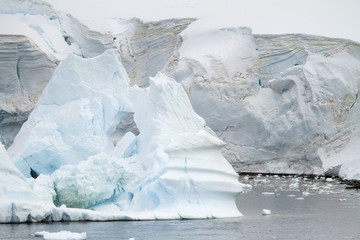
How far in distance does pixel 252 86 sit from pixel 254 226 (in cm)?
1471

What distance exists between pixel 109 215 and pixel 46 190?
107 cm

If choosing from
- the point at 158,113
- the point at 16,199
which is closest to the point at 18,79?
the point at 158,113

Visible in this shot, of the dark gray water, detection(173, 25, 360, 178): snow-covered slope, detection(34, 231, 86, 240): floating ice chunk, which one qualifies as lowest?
detection(173, 25, 360, 178): snow-covered slope

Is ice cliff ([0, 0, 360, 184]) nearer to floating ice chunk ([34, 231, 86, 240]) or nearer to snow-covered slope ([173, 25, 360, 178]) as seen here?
snow-covered slope ([173, 25, 360, 178])

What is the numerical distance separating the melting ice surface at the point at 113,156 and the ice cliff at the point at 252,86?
8.77 m

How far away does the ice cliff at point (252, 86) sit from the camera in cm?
2309

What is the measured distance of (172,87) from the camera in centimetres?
1320

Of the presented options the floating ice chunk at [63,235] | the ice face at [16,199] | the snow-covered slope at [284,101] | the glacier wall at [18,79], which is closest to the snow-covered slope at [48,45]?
the glacier wall at [18,79]

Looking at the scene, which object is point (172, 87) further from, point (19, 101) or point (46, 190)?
point (19, 101)

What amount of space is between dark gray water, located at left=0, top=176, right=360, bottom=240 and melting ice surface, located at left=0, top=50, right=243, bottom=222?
13.8 inches

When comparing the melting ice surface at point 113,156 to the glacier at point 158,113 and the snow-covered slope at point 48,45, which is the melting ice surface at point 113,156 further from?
the snow-covered slope at point 48,45

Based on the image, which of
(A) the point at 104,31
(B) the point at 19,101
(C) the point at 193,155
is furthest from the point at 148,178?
(A) the point at 104,31

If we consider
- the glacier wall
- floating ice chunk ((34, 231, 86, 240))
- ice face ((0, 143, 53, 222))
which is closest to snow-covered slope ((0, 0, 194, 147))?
the glacier wall

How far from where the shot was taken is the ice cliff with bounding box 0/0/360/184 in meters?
23.1
